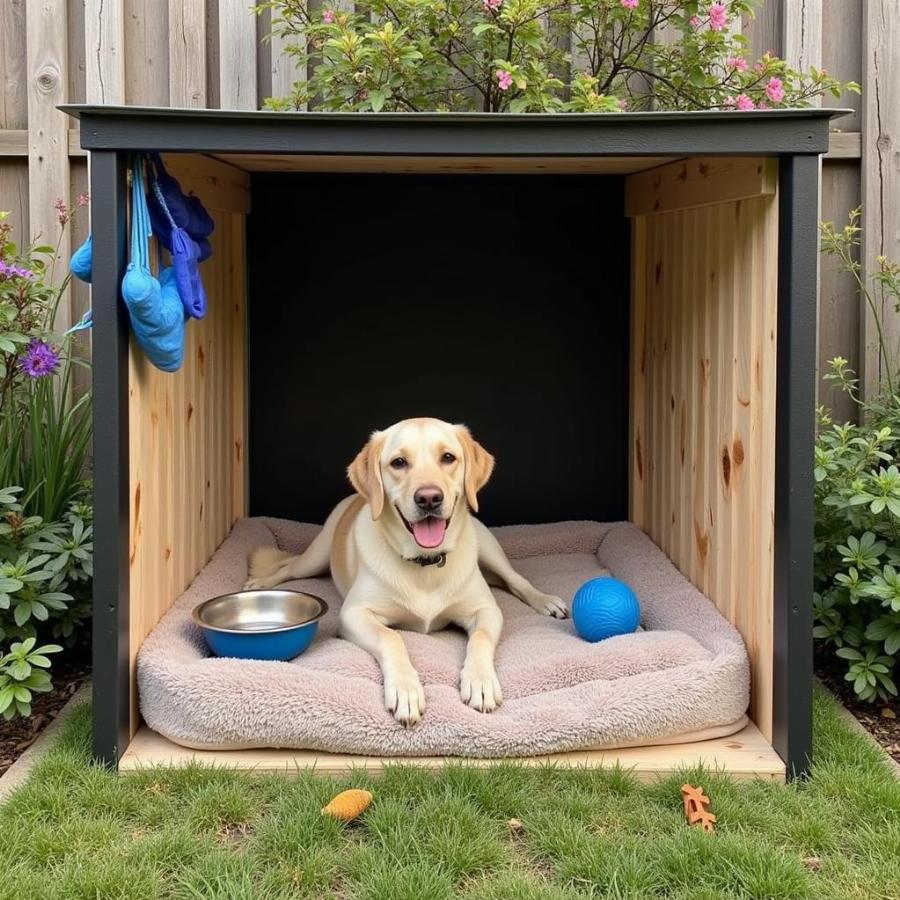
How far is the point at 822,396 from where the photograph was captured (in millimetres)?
4570

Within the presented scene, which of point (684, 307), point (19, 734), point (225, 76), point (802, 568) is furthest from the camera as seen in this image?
point (225, 76)

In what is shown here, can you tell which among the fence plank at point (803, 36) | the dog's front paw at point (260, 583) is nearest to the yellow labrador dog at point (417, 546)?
the dog's front paw at point (260, 583)

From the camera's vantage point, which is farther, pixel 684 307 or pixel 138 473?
pixel 684 307

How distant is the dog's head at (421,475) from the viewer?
3.48 metres

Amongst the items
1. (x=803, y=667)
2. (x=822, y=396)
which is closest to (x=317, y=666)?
(x=803, y=667)

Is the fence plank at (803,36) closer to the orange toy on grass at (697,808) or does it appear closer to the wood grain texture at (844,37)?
the wood grain texture at (844,37)

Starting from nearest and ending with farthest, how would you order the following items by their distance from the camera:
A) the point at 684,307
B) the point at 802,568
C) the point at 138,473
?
the point at 802,568
the point at 138,473
the point at 684,307

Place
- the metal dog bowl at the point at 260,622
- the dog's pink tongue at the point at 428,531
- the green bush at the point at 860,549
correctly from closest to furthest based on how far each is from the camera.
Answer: the metal dog bowl at the point at 260,622
the green bush at the point at 860,549
the dog's pink tongue at the point at 428,531

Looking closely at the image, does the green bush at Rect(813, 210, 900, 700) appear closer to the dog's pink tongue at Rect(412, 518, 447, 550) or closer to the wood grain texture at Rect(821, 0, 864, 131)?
the wood grain texture at Rect(821, 0, 864, 131)

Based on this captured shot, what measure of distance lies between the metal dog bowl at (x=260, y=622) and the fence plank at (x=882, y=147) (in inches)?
99.6

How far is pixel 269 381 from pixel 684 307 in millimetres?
1920

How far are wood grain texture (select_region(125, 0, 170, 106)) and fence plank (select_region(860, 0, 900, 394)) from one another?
9.59 feet

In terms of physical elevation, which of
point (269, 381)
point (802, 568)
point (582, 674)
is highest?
point (269, 381)

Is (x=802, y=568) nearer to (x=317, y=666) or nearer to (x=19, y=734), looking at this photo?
(x=317, y=666)
